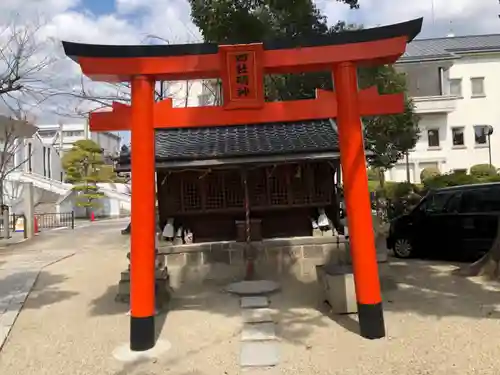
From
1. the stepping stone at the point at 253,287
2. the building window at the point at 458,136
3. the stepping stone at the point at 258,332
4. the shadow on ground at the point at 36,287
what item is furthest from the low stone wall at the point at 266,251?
the building window at the point at 458,136

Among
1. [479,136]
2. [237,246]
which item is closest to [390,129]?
[237,246]

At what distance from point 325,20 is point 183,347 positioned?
34.2 feet

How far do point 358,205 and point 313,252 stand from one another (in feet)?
14.7

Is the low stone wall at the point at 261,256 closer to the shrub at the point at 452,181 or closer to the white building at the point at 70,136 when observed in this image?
the shrub at the point at 452,181

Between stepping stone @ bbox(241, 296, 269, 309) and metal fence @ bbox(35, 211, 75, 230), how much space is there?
21684mm

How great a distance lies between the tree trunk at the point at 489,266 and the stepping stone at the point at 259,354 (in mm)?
4888

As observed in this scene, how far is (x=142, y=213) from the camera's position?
6.25 metres

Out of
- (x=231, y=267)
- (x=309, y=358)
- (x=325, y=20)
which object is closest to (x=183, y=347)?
(x=309, y=358)

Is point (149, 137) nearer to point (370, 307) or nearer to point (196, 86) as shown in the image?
point (370, 307)

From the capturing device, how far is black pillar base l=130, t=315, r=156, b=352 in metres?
6.08

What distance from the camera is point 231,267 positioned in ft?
34.8

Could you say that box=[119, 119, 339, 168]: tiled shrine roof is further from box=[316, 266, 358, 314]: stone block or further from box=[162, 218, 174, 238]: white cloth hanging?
box=[316, 266, 358, 314]: stone block

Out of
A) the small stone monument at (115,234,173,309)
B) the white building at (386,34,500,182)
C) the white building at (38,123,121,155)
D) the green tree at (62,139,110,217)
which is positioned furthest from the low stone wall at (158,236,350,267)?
the white building at (38,123,121,155)

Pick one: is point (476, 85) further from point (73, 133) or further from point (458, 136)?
point (73, 133)
